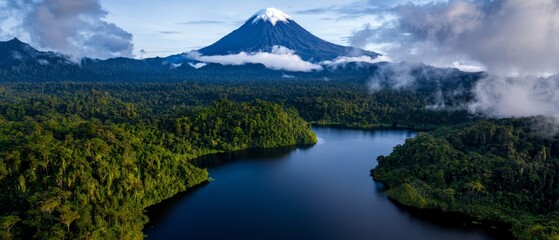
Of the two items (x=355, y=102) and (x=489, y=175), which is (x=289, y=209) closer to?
(x=489, y=175)

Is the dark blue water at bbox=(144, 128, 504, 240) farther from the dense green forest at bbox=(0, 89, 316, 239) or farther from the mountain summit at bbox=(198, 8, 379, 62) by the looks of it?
the mountain summit at bbox=(198, 8, 379, 62)

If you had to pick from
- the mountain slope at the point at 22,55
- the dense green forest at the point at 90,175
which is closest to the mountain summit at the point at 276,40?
the mountain slope at the point at 22,55

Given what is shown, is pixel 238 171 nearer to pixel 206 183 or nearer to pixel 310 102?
pixel 206 183

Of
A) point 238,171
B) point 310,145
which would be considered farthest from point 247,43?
point 238,171

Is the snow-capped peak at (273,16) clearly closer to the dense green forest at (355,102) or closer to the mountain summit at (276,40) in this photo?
the mountain summit at (276,40)

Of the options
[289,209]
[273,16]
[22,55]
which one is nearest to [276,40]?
[273,16]

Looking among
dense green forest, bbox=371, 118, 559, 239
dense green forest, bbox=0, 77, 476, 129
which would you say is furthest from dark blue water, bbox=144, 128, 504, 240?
dense green forest, bbox=0, 77, 476, 129
